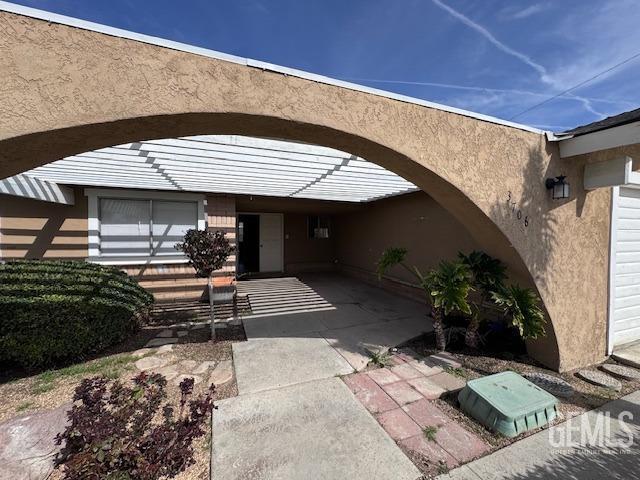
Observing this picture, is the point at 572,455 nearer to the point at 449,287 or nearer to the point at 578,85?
the point at 449,287

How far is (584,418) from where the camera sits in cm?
279

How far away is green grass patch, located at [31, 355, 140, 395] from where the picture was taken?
3.14 m

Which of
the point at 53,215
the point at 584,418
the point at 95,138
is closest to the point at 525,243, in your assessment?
the point at 584,418

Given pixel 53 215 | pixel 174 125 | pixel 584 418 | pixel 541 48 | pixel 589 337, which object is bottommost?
pixel 584 418

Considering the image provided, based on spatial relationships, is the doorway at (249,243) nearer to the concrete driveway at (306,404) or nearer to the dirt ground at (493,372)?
the concrete driveway at (306,404)

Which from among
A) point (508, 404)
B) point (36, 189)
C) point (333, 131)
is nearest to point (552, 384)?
point (508, 404)

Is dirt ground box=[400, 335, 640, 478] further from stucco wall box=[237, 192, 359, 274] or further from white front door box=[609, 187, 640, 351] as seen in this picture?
stucco wall box=[237, 192, 359, 274]

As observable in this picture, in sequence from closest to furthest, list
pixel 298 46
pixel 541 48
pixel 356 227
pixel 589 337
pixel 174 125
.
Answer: pixel 174 125 → pixel 589 337 → pixel 541 48 → pixel 298 46 → pixel 356 227

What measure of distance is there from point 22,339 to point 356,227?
8.98m

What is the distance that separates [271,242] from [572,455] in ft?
33.5

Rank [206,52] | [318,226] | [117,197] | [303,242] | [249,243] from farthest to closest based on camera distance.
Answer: [318,226], [303,242], [249,243], [117,197], [206,52]

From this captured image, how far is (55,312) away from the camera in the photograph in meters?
3.34

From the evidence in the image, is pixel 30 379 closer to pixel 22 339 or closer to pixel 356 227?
pixel 22 339

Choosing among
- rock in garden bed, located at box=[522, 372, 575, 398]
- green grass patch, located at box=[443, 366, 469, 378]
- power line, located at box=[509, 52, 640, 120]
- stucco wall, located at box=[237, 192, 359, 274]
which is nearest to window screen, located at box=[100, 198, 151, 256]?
stucco wall, located at box=[237, 192, 359, 274]
